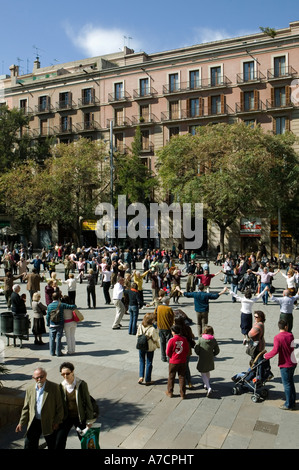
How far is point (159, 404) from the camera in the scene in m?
7.13

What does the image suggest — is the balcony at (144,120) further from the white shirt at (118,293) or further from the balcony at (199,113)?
the white shirt at (118,293)

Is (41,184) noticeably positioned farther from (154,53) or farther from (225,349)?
(225,349)

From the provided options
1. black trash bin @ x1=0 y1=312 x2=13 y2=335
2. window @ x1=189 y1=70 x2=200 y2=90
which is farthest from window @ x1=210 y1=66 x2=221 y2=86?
black trash bin @ x1=0 y1=312 x2=13 y2=335

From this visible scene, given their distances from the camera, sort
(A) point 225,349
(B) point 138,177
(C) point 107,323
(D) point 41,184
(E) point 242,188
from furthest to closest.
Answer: (B) point 138,177 → (D) point 41,184 → (E) point 242,188 → (C) point 107,323 → (A) point 225,349

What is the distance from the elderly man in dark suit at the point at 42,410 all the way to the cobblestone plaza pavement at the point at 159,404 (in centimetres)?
92

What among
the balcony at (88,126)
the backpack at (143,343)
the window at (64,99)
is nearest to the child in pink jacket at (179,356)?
the backpack at (143,343)

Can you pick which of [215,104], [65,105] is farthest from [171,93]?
[65,105]

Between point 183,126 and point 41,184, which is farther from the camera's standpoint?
point 183,126

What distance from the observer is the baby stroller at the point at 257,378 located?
23.9 ft

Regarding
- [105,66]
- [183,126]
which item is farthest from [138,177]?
[105,66]

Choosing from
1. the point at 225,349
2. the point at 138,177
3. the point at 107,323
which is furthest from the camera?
the point at 138,177

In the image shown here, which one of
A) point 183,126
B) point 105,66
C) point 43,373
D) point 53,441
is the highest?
point 105,66

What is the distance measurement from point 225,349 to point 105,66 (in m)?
42.6
